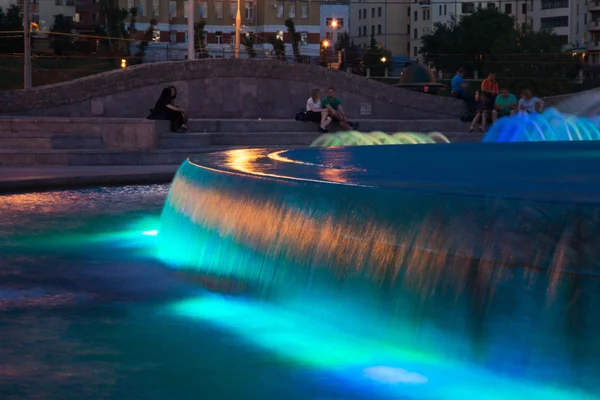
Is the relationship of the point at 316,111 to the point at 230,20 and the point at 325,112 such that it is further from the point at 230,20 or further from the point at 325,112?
the point at 230,20

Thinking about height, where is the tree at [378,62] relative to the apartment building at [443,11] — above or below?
below

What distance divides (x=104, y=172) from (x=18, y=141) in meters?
3.75

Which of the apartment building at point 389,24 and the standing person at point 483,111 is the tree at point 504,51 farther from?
the standing person at point 483,111

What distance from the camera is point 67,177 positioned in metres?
13.2

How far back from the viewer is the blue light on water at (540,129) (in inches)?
714

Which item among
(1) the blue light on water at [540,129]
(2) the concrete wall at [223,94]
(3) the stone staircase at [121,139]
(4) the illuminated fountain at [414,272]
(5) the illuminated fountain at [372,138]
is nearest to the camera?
(4) the illuminated fountain at [414,272]

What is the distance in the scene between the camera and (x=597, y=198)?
461 cm

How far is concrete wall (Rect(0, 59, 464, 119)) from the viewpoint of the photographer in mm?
21672

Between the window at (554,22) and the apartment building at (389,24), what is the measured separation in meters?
21.7

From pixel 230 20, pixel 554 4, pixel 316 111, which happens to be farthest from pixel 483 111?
pixel 554 4

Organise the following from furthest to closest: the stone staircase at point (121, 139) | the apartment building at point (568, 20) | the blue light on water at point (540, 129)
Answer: the apartment building at point (568, 20), the blue light on water at point (540, 129), the stone staircase at point (121, 139)

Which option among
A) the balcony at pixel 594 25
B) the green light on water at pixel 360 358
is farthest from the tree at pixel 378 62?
the green light on water at pixel 360 358

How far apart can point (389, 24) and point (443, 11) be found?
28.2ft

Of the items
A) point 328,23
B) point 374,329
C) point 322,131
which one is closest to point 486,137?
point 322,131
